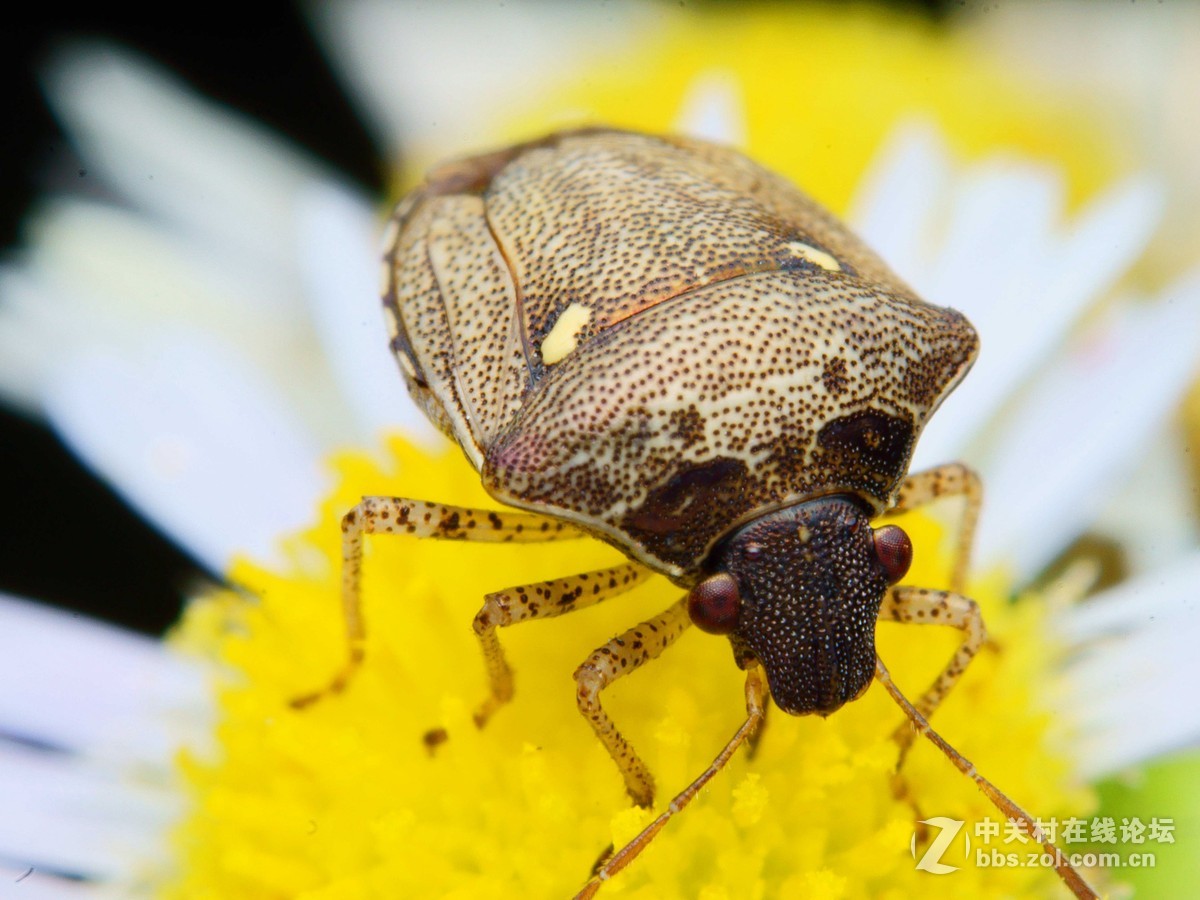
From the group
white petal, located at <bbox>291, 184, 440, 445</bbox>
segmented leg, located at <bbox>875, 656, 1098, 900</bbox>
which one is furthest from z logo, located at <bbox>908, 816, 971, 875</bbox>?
white petal, located at <bbox>291, 184, 440, 445</bbox>

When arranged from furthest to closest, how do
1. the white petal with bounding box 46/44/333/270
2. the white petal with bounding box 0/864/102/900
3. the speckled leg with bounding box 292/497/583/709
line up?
1. the white petal with bounding box 46/44/333/270
2. the white petal with bounding box 0/864/102/900
3. the speckled leg with bounding box 292/497/583/709

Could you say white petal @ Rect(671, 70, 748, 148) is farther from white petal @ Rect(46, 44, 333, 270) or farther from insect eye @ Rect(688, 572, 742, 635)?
insect eye @ Rect(688, 572, 742, 635)

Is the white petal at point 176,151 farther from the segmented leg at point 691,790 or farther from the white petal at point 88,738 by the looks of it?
the segmented leg at point 691,790

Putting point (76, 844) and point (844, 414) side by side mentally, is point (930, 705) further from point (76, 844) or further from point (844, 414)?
point (76, 844)

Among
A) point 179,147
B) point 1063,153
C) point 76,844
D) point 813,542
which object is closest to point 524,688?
point 813,542

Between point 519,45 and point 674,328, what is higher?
point 674,328

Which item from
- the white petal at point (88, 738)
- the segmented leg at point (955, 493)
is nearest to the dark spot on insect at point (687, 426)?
the segmented leg at point (955, 493)

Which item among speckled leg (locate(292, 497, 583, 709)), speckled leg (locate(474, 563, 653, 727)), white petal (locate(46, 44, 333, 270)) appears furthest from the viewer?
white petal (locate(46, 44, 333, 270))
